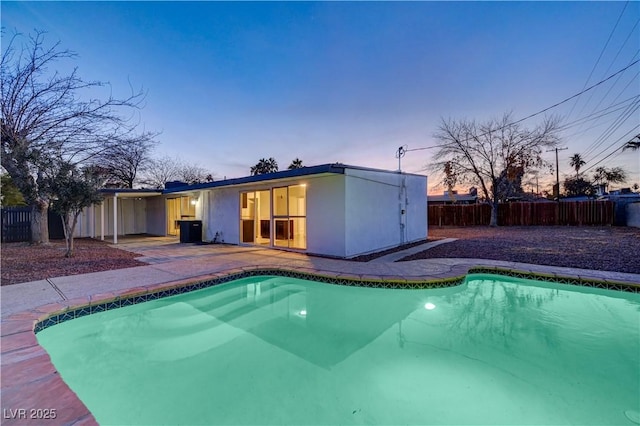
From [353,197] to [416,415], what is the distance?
18.6ft

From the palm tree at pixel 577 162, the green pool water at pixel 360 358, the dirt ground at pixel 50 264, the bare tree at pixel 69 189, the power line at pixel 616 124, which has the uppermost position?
the palm tree at pixel 577 162

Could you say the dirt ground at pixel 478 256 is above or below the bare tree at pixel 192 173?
below

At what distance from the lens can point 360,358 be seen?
3.11 meters

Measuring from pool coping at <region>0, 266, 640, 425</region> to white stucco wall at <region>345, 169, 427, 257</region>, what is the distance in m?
2.31

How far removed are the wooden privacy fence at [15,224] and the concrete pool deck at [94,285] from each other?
6.91m

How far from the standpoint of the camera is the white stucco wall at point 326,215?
291 inches

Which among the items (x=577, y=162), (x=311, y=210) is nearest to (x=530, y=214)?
(x=311, y=210)

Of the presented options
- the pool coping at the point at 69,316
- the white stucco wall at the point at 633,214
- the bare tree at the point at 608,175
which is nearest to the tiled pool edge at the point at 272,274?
the pool coping at the point at 69,316

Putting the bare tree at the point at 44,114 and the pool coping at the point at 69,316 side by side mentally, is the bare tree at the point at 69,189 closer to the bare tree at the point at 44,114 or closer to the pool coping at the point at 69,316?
the bare tree at the point at 44,114

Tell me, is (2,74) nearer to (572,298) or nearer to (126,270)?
(126,270)

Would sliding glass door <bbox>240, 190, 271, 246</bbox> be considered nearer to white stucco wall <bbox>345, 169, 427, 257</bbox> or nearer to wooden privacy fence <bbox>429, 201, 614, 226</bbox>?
white stucco wall <bbox>345, 169, 427, 257</bbox>

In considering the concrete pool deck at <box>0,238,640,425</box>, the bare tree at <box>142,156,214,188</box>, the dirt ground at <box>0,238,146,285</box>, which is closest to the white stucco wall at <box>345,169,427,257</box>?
the concrete pool deck at <box>0,238,640,425</box>

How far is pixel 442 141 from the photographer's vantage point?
60.8 ft

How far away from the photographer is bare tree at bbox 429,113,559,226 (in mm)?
17047
